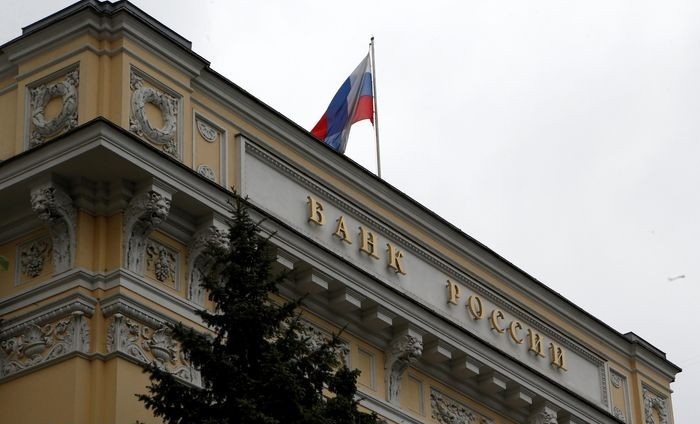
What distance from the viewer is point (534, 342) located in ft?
109

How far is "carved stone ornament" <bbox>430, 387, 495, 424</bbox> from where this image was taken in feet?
101

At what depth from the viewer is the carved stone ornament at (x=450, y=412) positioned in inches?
1212

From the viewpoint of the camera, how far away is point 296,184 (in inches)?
1126

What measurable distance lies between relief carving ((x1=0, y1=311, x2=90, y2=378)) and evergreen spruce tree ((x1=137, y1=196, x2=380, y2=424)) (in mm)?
3330

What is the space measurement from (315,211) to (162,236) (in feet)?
11.2

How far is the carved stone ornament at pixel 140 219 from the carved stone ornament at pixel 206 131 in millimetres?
1957

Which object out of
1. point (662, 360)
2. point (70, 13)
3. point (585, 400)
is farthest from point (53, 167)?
point (662, 360)

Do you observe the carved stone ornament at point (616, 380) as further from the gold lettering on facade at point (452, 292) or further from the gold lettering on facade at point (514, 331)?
the gold lettering on facade at point (452, 292)

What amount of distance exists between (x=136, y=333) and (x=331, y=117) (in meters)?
9.80

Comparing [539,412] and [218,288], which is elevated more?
[539,412]

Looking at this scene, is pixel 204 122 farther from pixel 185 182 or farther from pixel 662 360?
pixel 662 360

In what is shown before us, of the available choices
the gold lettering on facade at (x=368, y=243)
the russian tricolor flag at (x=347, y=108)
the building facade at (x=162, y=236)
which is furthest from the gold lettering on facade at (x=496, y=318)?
the russian tricolor flag at (x=347, y=108)

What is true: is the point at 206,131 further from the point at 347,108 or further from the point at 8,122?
the point at 347,108

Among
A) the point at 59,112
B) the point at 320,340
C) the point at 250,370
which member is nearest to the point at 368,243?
the point at 320,340
